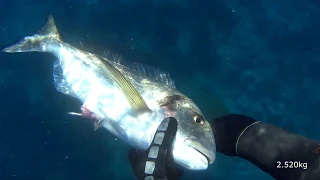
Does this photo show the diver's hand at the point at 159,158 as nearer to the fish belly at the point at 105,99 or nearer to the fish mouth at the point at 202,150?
the fish mouth at the point at 202,150

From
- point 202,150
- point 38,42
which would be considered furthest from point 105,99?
point 38,42

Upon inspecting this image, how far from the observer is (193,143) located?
4465 millimetres

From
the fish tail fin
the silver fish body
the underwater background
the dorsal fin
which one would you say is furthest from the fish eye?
the fish tail fin

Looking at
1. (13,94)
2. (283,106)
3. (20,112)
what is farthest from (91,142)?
(283,106)

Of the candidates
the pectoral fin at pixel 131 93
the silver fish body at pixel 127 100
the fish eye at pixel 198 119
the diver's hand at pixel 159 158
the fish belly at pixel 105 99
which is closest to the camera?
the diver's hand at pixel 159 158

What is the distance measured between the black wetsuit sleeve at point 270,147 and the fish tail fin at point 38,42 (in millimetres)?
5218

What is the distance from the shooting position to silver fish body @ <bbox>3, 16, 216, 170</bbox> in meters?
4.53

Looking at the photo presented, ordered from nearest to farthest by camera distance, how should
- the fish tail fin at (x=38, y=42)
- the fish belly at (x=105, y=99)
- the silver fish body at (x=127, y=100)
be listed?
1. the silver fish body at (x=127, y=100)
2. the fish belly at (x=105, y=99)
3. the fish tail fin at (x=38, y=42)

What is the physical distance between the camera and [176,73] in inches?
366

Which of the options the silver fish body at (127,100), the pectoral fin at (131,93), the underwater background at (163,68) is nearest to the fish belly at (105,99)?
the silver fish body at (127,100)

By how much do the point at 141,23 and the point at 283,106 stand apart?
6.02 m

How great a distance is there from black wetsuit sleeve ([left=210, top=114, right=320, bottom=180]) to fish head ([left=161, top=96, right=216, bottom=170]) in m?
0.40

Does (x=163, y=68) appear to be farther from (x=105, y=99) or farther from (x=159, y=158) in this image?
(x=159, y=158)

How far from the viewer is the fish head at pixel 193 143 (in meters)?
4.41
